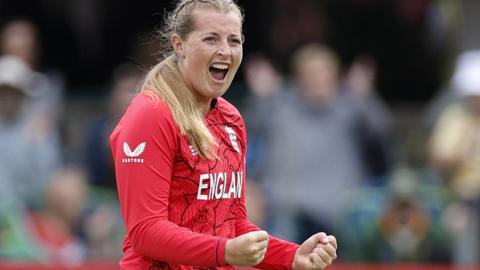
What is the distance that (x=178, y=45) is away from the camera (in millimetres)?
4719

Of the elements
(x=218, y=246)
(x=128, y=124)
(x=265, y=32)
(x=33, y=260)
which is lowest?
(x=33, y=260)

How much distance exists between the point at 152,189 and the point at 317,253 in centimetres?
69

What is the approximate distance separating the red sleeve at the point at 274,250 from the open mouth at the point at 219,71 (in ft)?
1.18

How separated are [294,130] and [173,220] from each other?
195 inches

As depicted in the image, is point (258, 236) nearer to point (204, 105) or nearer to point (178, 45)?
point (204, 105)

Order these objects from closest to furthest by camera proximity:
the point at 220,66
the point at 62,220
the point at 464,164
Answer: the point at 220,66, the point at 464,164, the point at 62,220

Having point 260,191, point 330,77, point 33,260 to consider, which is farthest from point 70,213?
Answer: point 330,77

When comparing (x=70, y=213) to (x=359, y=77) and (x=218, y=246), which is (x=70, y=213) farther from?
(x=218, y=246)

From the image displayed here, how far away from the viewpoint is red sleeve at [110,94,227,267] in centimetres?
436

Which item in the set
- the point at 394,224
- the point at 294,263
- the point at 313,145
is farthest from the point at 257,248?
the point at 394,224

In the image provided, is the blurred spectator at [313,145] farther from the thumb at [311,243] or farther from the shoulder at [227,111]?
the thumb at [311,243]

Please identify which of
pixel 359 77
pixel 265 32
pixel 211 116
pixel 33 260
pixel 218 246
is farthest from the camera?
pixel 265 32

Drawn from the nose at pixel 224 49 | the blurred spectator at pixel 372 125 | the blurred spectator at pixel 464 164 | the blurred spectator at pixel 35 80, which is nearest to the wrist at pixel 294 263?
the nose at pixel 224 49

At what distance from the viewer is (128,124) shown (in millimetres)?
4508
